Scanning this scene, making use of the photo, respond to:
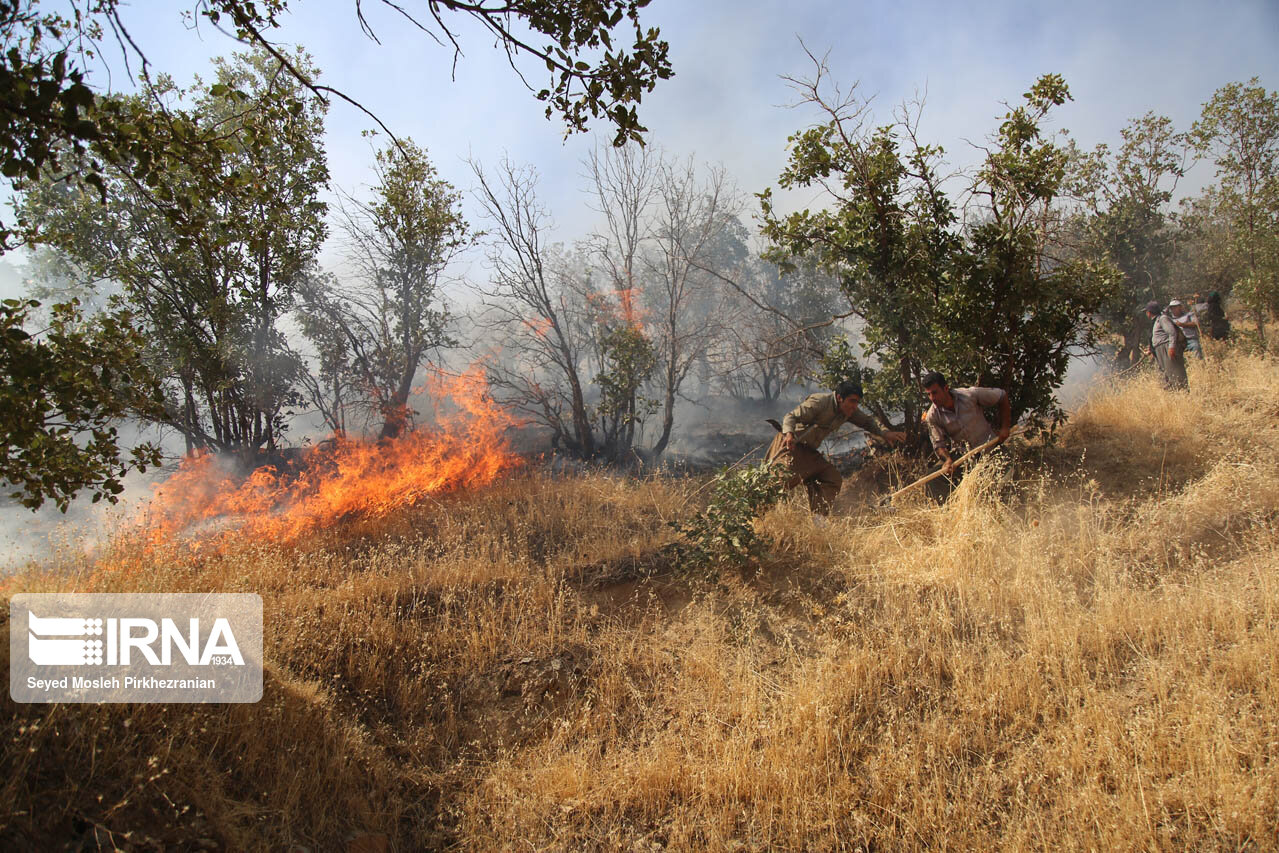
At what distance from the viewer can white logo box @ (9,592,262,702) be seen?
9.89 feet

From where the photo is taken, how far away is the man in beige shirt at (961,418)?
5.98 m

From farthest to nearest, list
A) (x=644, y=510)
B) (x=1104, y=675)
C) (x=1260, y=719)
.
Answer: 1. (x=644, y=510)
2. (x=1104, y=675)
3. (x=1260, y=719)

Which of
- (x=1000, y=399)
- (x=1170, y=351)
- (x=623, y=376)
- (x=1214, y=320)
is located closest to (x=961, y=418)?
(x=1000, y=399)

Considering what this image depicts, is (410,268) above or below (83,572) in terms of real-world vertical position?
above

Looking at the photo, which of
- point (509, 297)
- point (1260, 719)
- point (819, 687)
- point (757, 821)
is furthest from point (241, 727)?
point (509, 297)

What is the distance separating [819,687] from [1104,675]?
1.59 m

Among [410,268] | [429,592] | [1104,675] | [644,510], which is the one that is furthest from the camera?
[410,268]

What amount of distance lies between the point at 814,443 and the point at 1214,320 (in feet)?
31.1

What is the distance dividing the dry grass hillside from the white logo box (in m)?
0.13

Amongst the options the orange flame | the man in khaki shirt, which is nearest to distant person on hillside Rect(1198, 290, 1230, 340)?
the man in khaki shirt

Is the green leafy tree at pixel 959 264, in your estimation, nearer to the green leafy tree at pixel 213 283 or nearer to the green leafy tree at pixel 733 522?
the green leafy tree at pixel 733 522

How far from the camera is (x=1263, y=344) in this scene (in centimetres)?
991

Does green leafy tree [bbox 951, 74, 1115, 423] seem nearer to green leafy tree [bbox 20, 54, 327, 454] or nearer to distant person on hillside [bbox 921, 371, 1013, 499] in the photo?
distant person on hillside [bbox 921, 371, 1013, 499]

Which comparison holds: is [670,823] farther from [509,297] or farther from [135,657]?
[509,297]
